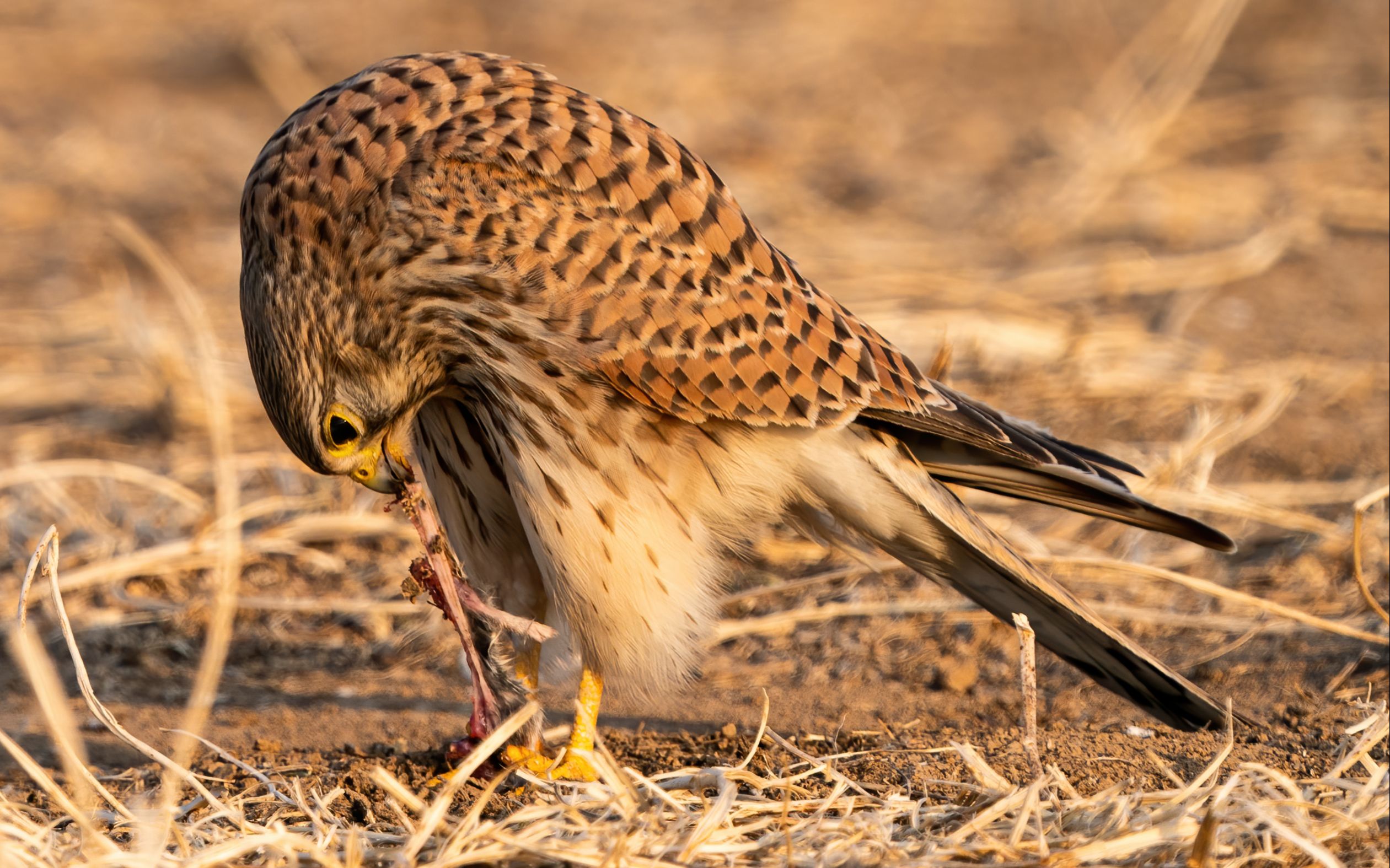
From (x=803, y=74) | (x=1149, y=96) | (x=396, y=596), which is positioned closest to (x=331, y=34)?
(x=803, y=74)

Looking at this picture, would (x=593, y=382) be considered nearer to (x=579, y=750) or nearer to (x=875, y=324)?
(x=579, y=750)

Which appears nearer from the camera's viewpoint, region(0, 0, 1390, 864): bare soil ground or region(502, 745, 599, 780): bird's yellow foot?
region(502, 745, 599, 780): bird's yellow foot

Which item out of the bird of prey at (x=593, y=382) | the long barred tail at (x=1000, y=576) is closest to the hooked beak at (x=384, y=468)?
the bird of prey at (x=593, y=382)

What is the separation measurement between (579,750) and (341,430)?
2.70 feet

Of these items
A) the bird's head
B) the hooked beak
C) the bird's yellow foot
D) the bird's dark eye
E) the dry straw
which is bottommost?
the bird's yellow foot

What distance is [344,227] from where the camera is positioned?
2.94 m

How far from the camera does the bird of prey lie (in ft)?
9.61

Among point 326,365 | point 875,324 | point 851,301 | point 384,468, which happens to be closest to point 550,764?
point 384,468

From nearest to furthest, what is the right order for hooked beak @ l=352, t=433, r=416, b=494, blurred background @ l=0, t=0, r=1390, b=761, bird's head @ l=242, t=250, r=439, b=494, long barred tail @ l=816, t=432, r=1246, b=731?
bird's head @ l=242, t=250, r=439, b=494 < hooked beak @ l=352, t=433, r=416, b=494 < long barred tail @ l=816, t=432, r=1246, b=731 < blurred background @ l=0, t=0, r=1390, b=761

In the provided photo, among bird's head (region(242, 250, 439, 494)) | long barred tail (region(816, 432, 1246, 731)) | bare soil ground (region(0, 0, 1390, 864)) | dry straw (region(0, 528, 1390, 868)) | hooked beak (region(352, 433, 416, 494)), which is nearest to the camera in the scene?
dry straw (region(0, 528, 1390, 868))

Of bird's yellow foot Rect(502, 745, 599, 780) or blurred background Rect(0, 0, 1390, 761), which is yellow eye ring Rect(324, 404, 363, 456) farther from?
bird's yellow foot Rect(502, 745, 599, 780)

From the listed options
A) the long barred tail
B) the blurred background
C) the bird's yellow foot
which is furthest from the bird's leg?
the long barred tail

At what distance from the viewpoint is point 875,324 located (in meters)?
5.86

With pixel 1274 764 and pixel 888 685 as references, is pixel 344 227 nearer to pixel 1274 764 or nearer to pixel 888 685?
pixel 888 685
